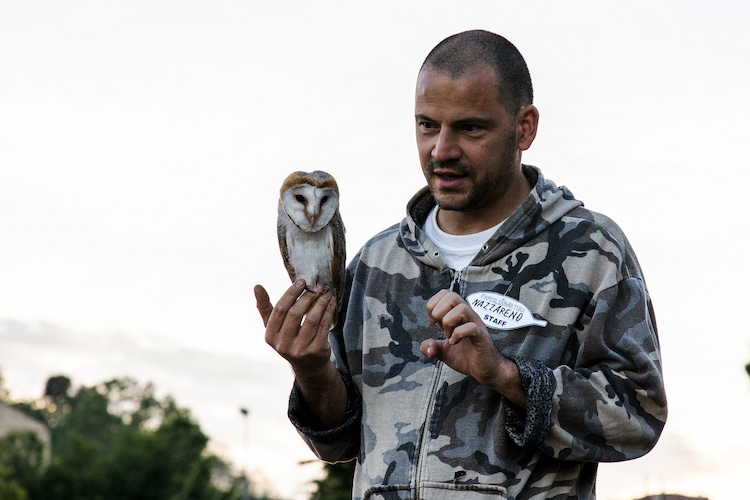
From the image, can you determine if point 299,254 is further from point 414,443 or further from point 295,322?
point 414,443

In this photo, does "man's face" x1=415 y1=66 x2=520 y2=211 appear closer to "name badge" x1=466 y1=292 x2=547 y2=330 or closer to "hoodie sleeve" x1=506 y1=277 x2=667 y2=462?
"name badge" x1=466 y1=292 x2=547 y2=330

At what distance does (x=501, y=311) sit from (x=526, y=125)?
81 cm

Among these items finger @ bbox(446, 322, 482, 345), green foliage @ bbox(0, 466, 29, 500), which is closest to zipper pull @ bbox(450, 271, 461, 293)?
finger @ bbox(446, 322, 482, 345)

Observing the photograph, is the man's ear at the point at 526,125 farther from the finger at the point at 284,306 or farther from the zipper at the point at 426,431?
the finger at the point at 284,306

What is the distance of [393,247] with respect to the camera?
361 centimetres

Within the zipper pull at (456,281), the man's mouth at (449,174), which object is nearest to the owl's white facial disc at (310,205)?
the man's mouth at (449,174)

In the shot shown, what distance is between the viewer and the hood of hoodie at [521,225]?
10.8 feet

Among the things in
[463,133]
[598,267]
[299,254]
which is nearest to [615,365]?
[598,267]

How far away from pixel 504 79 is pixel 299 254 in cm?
104

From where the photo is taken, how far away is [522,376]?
2885 millimetres

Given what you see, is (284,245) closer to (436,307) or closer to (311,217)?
(311,217)

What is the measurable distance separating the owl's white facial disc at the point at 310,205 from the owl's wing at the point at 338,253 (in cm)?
5

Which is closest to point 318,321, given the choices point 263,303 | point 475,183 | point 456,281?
point 263,303

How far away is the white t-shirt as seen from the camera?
3.42m
